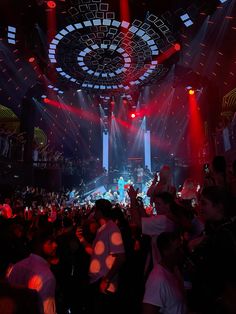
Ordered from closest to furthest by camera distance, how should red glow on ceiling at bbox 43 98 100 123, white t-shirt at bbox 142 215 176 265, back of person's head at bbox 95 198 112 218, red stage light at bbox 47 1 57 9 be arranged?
white t-shirt at bbox 142 215 176 265 → back of person's head at bbox 95 198 112 218 → red stage light at bbox 47 1 57 9 → red glow on ceiling at bbox 43 98 100 123

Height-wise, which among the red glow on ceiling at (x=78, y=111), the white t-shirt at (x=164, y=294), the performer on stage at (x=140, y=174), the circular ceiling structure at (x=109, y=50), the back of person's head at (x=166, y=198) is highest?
the red glow on ceiling at (x=78, y=111)

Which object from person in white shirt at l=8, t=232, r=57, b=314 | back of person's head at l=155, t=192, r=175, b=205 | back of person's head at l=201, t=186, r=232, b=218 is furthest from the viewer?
back of person's head at l=155, t=192, r=175, b=205

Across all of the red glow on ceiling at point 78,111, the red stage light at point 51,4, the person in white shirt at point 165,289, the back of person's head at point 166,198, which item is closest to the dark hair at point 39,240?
the person in white shirt at point 165,289

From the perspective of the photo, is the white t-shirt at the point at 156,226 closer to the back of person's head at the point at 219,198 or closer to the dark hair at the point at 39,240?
the back of person's head at the point at 219,198

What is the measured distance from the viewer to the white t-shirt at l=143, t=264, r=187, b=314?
6.47ft

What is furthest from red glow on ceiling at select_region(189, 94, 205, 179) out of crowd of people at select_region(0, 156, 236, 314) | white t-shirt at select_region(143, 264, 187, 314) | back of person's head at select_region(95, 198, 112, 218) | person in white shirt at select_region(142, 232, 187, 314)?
white t-shirt at select_region(143, 264, 187, 314)

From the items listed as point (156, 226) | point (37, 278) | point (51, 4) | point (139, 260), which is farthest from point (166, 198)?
point (51, 4)

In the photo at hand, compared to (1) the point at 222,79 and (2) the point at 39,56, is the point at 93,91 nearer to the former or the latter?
(2) the point at 39,56

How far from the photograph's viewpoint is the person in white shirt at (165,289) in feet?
6.42

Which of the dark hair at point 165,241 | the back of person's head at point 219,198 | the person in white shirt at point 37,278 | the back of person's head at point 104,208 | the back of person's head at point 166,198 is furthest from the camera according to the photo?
the back of person's head at point 104,208

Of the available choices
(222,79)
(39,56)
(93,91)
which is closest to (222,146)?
(222,79)

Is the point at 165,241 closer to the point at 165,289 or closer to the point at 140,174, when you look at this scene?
the point at 165,289

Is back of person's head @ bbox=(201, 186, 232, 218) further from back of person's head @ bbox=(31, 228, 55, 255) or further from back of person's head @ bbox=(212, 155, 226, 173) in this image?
back of person's head @ bbox=(31, 228, 55, 255)

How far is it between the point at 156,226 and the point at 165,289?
3.02 feet
